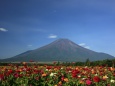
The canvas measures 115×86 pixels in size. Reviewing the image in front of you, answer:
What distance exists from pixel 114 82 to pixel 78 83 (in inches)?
51.2

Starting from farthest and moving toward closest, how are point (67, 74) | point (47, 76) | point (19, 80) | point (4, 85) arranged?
1. point (67, 74)
2. point (47, 76)
3. point (19, 80)
4. point (4, 85)

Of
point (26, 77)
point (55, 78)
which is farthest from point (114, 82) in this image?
point (26, 77)

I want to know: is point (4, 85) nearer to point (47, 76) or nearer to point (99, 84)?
point (47, 76)

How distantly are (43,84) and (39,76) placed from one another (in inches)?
29.3

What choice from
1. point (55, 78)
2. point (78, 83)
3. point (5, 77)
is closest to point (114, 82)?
point (78, 83)

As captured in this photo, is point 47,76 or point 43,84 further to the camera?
point 47,76

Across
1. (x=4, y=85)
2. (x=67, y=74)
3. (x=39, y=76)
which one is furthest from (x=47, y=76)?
(x=4, y=85)

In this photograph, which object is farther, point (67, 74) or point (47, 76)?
point (67, 74)

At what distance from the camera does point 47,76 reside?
11227mm

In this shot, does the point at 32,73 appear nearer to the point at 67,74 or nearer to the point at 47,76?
the point at 47,76

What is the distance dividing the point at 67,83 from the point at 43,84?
3.10 feet

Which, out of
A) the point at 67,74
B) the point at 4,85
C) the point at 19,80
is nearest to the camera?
the point at 4,85

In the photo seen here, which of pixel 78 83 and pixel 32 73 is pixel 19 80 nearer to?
pixel 32 73

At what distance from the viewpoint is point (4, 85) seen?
975 cm
